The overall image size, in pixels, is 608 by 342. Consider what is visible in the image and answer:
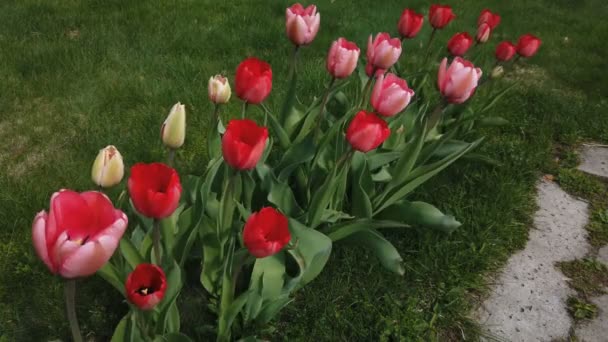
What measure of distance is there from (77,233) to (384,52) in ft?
4.14

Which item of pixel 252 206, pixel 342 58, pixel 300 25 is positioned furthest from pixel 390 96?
pixel 252 206

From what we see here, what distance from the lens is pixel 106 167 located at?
1.30 meters

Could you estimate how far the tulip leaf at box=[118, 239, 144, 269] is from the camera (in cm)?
141

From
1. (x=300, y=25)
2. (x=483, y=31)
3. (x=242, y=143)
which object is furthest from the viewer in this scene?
(x=483, y=31)

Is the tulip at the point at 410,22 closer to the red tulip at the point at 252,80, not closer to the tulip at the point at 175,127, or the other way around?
the red tulip at the point at 252,80

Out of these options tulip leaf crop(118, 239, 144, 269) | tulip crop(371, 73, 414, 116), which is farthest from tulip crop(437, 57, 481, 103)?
tulip leaf crop(118, 239, 144, 269)

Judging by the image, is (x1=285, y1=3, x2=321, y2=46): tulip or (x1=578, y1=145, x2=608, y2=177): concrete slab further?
(x1=578, y1=145, x2=608, y2=177): concrete slab

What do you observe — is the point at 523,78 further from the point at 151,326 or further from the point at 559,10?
the point at 151,326

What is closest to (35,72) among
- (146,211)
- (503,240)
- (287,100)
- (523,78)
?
(287,100)

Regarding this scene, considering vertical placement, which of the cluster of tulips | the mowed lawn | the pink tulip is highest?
the pink tulip

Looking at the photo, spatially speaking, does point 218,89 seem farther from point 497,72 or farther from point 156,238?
point 497,72

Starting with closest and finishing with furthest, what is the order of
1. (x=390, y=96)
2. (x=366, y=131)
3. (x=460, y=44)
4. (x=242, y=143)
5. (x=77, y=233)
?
(x=77, y=233), (x=242, y=143), (x=366, y=131), (x=390, y=96), (x=460, y=44)

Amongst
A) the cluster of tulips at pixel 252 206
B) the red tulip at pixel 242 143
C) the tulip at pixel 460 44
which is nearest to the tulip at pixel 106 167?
the cluster of tulips at pixel 252 206

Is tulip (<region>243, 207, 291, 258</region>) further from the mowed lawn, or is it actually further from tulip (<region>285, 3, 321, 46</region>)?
tulip (<region>285, 3, 321, 46</region>)
